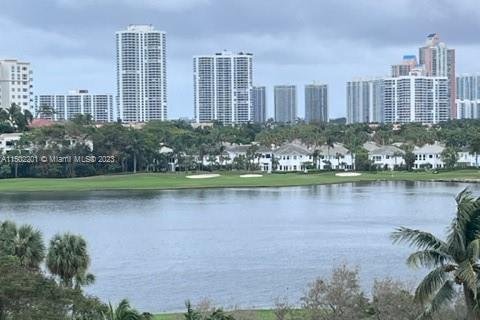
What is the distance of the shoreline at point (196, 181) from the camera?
11275 centimetres

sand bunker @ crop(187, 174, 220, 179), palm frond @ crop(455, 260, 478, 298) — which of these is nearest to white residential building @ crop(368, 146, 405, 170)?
sand bunker @ crop(187, 174, 220, 179)

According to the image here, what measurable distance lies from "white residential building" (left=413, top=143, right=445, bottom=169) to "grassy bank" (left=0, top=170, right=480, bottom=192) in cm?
Result: 1137

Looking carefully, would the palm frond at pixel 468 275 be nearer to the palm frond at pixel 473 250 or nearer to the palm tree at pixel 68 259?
the palm frond at pixel 473 250

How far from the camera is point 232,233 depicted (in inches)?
2505

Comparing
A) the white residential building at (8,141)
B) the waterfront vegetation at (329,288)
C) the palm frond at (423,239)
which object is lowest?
the waterfront vegetation at (329,288)

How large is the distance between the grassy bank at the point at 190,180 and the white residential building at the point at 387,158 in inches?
370

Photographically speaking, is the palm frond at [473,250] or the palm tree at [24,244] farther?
the palm tree at [24,244]

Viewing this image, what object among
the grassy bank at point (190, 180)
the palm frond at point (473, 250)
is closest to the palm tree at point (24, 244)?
the palm frond at point (473, 250)

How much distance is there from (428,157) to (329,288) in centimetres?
12179

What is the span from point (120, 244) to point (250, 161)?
82.1 m

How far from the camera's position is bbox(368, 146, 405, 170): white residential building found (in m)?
140

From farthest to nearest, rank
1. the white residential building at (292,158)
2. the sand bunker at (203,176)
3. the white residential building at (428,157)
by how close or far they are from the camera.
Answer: the white residential building at (292,158), the white residential building at (428,157), the sand bunker at (203,176)

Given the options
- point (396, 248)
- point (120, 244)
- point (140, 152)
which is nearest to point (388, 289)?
point (396, 248)

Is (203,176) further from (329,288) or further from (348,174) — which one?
(329,288)
